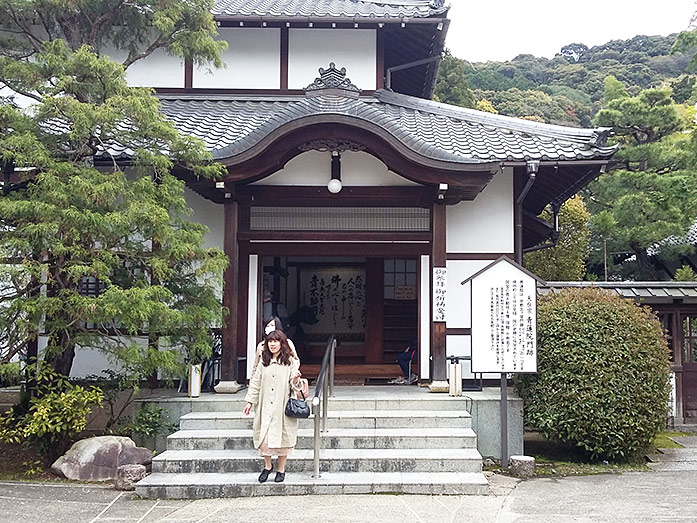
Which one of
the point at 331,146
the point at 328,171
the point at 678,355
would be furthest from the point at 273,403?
the point at 678,355

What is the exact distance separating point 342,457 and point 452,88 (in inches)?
1115

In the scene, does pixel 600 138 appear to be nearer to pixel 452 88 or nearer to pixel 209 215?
pixel 209 215

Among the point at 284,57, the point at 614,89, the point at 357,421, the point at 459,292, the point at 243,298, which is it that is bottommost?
the point at 357,421

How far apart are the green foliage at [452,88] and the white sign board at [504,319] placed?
83.9ft

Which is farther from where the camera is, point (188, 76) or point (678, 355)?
point (188, 76)

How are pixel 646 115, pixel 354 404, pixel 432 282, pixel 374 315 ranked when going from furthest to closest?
pixel 646 115 → pixel 374 315 → pixel 432 282 → pixel 354 404

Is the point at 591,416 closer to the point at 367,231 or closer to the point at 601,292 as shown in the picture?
the point at 601,292

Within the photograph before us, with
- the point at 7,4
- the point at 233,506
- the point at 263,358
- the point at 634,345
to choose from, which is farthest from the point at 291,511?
the point at 7,4

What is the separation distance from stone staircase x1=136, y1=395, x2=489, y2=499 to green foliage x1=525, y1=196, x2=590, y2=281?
1415 cm

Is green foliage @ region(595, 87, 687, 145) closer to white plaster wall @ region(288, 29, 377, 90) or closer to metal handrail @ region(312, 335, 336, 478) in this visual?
white plaster wall @ region(288, 29, 377, 90)

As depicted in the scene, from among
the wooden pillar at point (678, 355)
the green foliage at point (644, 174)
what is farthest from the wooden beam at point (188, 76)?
the green foliage at point (644, 174)

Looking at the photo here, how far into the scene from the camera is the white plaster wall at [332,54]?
1302 centimetres

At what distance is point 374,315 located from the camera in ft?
43.6

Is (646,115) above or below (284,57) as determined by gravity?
above
